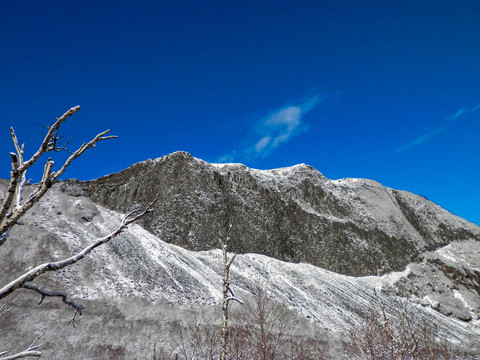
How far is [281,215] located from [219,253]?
2020 centimetres

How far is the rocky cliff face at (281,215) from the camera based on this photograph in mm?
51188

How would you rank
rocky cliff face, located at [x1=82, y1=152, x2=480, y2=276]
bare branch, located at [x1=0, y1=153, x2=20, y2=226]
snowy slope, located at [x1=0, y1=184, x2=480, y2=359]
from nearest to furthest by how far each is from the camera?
bare branch, located at [x1=0, y1=153, x2=20, y2=226]
snowy slope, located at [x1=0, y1=184, x2=480, y2=359]
rocky cliff face, located at [x1=82, y1=152, x2=480, y2=276]

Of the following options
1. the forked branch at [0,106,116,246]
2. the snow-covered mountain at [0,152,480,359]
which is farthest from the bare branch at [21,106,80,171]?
the snow-covered mountain at [0,152,480,359]

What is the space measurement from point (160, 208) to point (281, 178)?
103 feet

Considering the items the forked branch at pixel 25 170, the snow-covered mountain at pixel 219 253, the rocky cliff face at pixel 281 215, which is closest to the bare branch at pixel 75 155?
the forked branch at pixel 25 170

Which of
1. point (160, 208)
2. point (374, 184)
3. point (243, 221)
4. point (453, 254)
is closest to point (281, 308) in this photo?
point (243, 221)

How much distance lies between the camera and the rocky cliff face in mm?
51188

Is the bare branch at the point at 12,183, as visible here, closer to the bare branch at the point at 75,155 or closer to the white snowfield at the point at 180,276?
the bare branch at the point at 75,155

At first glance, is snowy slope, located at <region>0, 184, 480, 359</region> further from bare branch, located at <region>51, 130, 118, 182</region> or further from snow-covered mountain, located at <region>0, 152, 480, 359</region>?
bare branch, located at <region>51, 130, 118, 182</region>

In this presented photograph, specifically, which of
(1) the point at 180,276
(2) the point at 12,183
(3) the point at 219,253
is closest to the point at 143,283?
(1) the point at 180,276

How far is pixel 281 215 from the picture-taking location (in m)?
61.1

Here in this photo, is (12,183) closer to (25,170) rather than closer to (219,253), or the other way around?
(25,170)

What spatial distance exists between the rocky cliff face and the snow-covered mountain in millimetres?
269

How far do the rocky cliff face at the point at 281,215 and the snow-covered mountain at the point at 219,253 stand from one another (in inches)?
10.6
